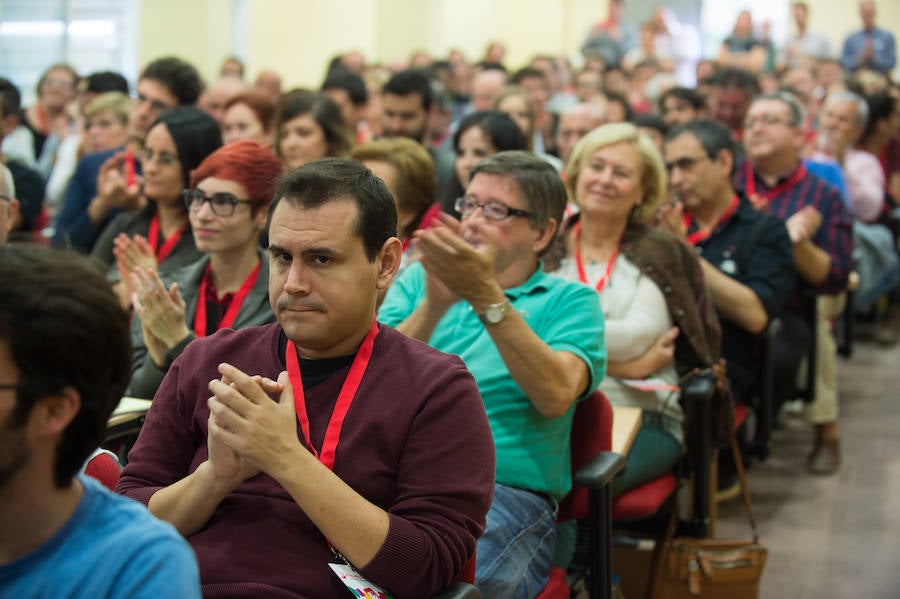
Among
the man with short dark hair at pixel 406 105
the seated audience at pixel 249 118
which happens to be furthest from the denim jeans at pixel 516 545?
the man with short dark hair at pixel 406 105

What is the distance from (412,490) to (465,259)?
2.01ft

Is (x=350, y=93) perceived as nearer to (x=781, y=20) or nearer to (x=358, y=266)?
(x=358, y=266)

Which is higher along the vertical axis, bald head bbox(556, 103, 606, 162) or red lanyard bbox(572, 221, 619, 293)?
bald head bbox(556, 103, 606, 162)

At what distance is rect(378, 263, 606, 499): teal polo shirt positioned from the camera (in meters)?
2.28

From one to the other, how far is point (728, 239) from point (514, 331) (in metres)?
1.92

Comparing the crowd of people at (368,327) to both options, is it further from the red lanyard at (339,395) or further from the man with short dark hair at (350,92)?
the man with short dark hair at (350,92)

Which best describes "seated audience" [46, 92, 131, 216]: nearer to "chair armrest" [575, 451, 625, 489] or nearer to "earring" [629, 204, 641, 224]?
"earring" [629, 204, 641, 224]

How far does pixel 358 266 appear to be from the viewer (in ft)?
5.70

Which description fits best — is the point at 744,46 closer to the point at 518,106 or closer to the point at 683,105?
the point at 683,105

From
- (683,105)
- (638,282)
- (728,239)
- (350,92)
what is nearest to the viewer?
(638,282)

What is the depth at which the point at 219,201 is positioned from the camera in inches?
113

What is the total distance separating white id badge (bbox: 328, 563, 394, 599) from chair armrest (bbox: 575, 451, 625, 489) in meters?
0.73

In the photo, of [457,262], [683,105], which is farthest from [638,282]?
[683,105]

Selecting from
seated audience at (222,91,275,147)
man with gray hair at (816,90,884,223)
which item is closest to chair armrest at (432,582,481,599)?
seated audience at (222,91,275,147)
